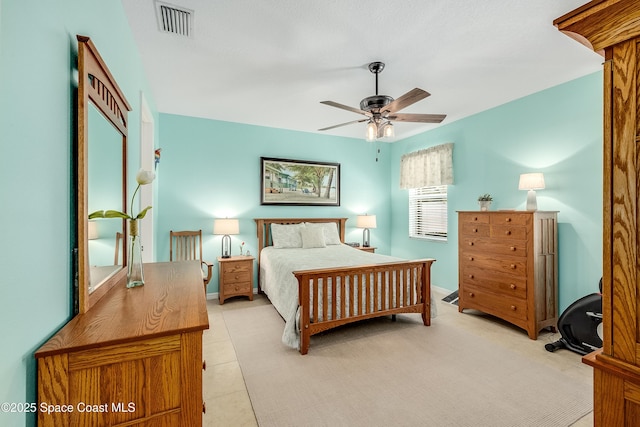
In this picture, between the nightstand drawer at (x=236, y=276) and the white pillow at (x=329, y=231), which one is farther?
the white pillow at (x=329, y=231)

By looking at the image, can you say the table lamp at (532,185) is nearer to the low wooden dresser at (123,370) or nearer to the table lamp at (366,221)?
the table lamp at (366,221)

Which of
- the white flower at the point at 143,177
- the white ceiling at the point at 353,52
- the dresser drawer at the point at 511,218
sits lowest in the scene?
the dresser drawer at the point at 511,218

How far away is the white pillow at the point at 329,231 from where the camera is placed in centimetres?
462

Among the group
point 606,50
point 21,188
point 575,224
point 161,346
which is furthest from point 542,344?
point 21,188

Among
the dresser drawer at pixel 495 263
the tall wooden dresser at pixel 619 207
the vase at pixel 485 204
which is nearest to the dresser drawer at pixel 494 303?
the dresser drawer at pixel 495 263

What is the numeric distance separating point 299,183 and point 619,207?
166 inches

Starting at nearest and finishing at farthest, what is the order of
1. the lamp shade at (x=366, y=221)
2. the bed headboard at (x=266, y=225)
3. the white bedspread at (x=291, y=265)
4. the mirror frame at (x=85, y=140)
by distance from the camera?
the mirror frame at (x=85, y=140) → the white bedspread at (x=291, y=265) → the bed headboard at (x=266, y=225) → the lamp shade at (x=366, y=221)

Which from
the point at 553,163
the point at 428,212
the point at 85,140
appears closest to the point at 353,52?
the point at 85,140

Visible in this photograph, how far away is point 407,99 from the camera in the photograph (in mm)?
2354

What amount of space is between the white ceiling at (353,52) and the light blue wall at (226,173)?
639 millimetres

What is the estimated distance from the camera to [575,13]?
854mm

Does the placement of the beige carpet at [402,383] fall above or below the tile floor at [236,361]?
above

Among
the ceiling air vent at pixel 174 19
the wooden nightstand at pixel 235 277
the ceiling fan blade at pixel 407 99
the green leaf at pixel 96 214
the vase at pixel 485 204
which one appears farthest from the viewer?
the wooden nightstand at pixel 235 277

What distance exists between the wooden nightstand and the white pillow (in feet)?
3.68
